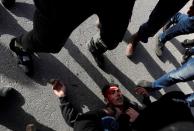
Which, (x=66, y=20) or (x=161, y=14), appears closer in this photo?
(x=66, y=20)

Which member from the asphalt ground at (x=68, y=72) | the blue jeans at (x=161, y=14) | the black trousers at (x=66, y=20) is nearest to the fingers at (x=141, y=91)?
the asphalt ground at (x=68, y=72)

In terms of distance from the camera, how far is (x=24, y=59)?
306 centimetres

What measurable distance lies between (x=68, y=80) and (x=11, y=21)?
30.7 inches

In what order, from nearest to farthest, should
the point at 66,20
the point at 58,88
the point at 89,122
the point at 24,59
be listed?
the point at 66,20
the point at 89,122
the point at 24,59
the point at 58,88

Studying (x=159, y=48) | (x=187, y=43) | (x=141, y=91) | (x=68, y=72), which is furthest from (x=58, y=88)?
(x=187, y=43)

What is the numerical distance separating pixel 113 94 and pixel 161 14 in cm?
89

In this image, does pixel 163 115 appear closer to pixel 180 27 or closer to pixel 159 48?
pixel 180 27

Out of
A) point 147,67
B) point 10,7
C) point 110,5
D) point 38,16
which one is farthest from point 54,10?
point 147,67

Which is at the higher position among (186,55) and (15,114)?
(186,55)

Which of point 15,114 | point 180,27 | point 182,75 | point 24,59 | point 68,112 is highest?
point 180,27

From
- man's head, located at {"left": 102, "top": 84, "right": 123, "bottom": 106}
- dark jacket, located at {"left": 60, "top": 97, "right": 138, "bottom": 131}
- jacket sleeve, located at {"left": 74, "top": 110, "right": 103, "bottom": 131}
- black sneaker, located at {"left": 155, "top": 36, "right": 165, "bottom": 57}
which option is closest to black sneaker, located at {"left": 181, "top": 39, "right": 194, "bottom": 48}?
black sneaker, located at {"left": 155, "top": 36, "right": 165, "bottom": 57}

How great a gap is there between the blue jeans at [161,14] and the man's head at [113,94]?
544 millimetres

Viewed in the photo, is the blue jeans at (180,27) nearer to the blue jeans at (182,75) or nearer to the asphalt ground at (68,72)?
the asphalt ground at (68,72)

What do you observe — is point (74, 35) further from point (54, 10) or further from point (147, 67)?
point (54, 10)
